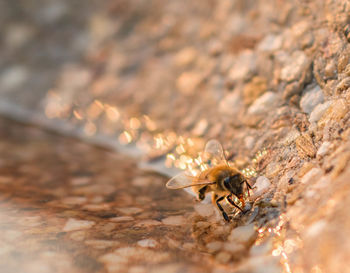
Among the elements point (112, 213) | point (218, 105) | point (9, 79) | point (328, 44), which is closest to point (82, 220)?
point (112, 213)

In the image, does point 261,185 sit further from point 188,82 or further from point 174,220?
point 188,82

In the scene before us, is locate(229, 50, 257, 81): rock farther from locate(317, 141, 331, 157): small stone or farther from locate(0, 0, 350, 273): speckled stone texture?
locate(317, 141, 331, 157): small stone

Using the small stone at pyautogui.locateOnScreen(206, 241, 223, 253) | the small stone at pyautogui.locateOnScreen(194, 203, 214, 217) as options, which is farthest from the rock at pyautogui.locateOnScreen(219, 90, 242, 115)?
the small stone at pyautogui.locateOnScreen(206, 241, 223, 253)

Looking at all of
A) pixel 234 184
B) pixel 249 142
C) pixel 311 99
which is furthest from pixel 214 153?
pixel 311 99

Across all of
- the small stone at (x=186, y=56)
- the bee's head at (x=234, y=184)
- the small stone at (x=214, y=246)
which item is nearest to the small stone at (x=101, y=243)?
the small stone at (x=214, y=246)

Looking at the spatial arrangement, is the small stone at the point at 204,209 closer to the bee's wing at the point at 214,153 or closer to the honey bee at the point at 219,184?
the honey bee at the point at 219,184
